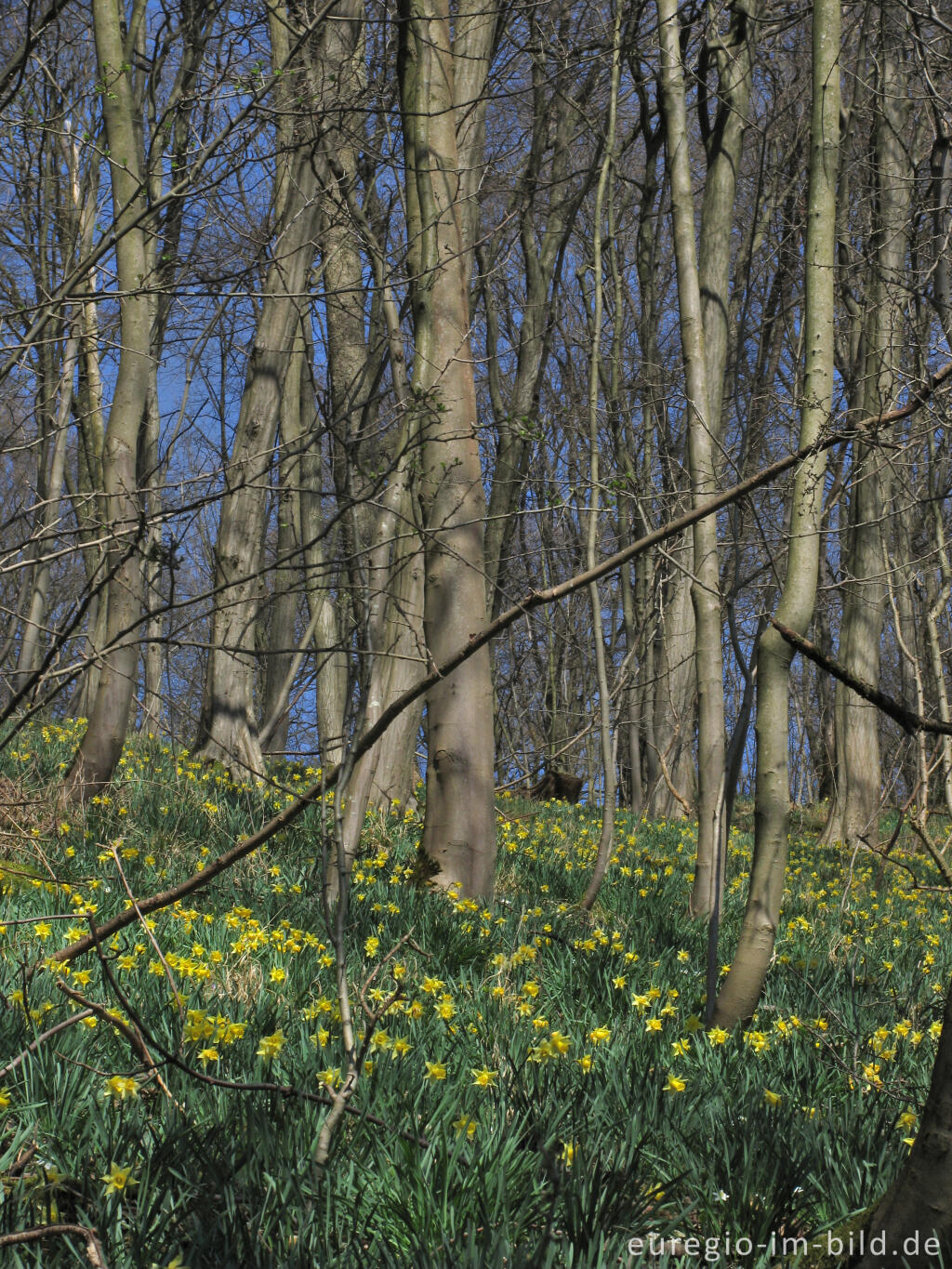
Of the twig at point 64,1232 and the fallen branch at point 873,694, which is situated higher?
the fallen branch at point 873,694

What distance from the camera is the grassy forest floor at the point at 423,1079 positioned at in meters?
1.87

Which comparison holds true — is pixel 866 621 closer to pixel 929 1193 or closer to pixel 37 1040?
pixel 929 1193

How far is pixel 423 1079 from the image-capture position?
254cm

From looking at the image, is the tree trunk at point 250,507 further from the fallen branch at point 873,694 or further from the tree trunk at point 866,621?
the tree trunk at point 866,621

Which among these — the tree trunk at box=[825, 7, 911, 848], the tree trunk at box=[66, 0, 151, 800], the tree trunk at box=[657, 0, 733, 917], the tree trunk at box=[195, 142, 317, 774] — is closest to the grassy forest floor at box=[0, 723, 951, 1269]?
the tree trunk at box=[657, 0, 733, 917]

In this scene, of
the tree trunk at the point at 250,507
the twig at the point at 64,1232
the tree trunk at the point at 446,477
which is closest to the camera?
the twig at the point at 64,1232

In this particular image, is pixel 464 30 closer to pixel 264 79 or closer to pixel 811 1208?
pixel 264 79

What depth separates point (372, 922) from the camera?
4387 millimetres

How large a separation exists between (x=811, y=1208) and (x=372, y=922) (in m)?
2.51

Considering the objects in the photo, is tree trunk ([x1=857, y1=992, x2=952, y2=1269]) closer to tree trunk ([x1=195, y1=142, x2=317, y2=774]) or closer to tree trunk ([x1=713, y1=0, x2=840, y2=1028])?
tree trunk ([x1=713, y1=0, x2=840, y2=1028])

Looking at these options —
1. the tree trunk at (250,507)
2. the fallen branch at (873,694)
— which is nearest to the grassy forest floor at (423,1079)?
the fallen branch at (873,694)

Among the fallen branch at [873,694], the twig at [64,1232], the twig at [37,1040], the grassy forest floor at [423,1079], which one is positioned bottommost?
the grassy forest floor at [423,1079]

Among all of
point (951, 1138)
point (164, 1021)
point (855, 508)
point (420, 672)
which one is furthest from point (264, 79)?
point (855, 508)

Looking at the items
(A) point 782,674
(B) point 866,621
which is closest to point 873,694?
(A) point 782,674
